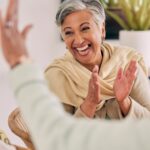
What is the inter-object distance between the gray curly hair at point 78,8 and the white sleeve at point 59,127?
3.08 feet

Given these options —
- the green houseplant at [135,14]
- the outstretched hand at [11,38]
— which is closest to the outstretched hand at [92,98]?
the outstretched hand at [11,38]

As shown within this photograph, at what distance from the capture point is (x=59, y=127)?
2.07 ft

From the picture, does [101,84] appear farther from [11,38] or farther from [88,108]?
[11,38]

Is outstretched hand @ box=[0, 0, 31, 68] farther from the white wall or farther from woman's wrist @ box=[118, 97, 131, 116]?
the white wall

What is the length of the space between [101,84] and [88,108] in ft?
0.66

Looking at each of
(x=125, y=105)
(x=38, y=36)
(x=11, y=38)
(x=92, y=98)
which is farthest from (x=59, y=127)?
(x=38, y=36)

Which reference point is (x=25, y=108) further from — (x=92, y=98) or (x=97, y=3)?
(x=97, y=3)

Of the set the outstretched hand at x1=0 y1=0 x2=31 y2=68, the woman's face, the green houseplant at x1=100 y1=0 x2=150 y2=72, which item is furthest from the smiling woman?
the outstretched hand at x1=0 y1=0 x2=31 y2=68

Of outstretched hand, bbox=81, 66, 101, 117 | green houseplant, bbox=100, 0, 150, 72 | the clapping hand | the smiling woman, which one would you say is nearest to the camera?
outstretched hand, bbox=81, 66, 101, 117

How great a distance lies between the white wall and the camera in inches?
96.6

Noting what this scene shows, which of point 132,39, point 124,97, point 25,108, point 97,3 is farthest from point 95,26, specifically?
point 25,108

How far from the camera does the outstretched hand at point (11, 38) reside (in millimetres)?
674

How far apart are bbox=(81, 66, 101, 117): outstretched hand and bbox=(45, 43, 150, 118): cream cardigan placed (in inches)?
3.0

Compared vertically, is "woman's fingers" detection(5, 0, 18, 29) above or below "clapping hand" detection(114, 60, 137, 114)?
above
